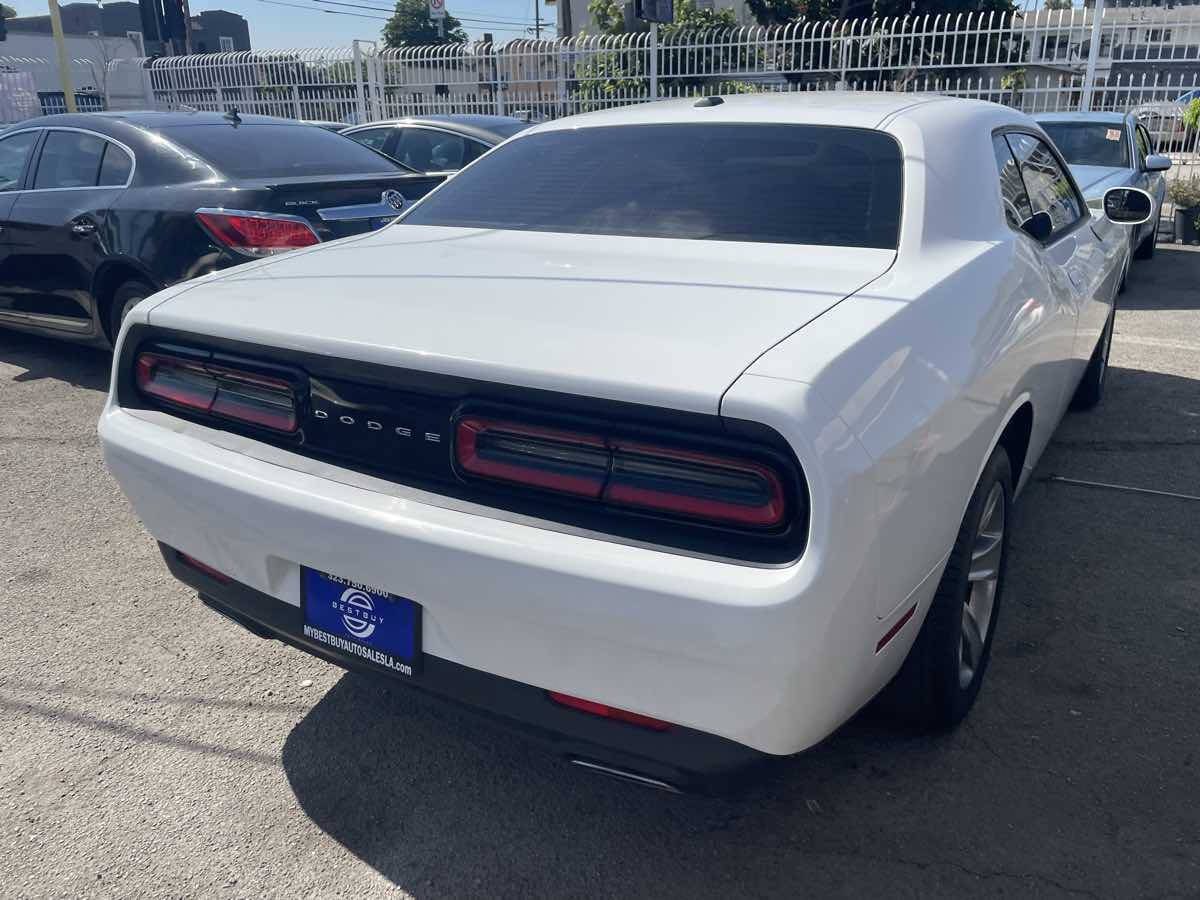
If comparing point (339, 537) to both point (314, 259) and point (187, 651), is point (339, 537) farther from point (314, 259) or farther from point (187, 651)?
point (187, 651)

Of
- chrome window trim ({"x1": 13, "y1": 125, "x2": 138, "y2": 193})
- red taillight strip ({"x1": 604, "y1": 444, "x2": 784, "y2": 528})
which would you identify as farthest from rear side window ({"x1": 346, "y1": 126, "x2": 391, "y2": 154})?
red taillight strip ({"x1": 604, "y1": 444, "x2": 784, "y2": 528})

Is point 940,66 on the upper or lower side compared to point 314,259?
upper

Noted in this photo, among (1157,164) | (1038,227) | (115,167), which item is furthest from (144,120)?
(1157,164)

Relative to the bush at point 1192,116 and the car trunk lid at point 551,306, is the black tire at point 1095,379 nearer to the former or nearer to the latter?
the car trunk lid at point 551,306

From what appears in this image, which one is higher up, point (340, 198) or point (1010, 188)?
point (1010, 188)

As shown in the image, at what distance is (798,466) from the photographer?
1.68 metres

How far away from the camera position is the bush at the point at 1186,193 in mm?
11430

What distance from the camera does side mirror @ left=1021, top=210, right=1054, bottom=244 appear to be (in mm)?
3129

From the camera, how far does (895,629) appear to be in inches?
78.5

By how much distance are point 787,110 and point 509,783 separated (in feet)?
6.85

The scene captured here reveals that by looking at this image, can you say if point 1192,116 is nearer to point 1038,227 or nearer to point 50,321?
point 1038,227

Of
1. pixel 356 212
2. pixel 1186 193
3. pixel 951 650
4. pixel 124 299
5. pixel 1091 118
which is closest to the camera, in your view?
pixel 951 650

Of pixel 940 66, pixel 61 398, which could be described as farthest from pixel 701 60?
pixel 61 398

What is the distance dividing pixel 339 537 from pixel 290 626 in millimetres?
372
